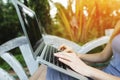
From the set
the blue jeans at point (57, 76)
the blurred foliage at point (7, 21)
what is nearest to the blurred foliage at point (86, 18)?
the blurred foliage at point (7, 21)

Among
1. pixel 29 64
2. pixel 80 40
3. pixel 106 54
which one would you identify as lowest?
pixel 80 40

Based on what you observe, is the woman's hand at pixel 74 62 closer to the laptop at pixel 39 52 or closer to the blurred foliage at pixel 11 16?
the laptop at pixel 39 52

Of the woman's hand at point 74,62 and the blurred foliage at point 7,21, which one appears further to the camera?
the blurred foliage at point 7,21

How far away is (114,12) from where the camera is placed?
12.3 ft

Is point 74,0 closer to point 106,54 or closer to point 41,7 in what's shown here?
point 41,7

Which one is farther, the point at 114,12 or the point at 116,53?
the point at 114,12

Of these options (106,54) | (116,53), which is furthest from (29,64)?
(116,53)

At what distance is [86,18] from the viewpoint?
12.3 feet

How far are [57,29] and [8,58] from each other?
1254mm

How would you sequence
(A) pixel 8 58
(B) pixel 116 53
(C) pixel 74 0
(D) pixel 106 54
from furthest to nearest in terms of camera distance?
(C) pixel 74 0, (A) pixel 8 58, (D) pixel 106 54, (B) pixel 116 53

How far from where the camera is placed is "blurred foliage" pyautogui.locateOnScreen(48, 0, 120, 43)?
3.73 meters

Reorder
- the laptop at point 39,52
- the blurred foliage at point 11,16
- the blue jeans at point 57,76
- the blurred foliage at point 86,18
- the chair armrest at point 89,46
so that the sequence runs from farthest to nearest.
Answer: the blurred foliage at point 11,16
the blurred foliage at point 86,18
the chair armrest at point 89,46
the blue jeans at point 57,76
the laptop at point 39,52

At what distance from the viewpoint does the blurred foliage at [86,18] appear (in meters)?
3.73

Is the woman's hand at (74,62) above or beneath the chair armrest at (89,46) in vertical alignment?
above
